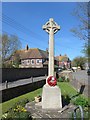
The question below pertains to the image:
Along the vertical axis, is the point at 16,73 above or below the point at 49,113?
above

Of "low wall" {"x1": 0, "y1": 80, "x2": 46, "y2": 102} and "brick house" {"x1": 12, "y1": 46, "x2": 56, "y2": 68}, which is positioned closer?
"low wall" {"x1": 0, "y1": 80, "x2": 46, "y2": 102}

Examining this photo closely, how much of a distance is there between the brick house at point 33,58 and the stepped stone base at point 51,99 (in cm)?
6347

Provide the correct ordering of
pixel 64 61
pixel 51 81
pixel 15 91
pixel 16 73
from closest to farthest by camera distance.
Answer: pixel 51 81 → pixel 15 91 → pixel 16 73 → pixel 64 61

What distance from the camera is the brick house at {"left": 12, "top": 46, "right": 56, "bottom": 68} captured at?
7394 cm

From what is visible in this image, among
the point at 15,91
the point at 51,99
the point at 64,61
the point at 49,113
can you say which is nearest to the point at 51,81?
the point at 51,99

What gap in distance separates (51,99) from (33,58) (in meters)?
65.5

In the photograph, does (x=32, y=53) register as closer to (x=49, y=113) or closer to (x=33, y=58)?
(x=33, y=58)

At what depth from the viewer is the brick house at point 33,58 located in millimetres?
73938

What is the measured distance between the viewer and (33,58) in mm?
74938

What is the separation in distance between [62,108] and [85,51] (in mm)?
13088

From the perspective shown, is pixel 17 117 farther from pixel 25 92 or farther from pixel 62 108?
pixel 25 92

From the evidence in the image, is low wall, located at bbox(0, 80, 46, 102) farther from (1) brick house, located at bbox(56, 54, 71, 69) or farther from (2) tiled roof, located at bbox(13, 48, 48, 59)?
(1) brick house, located at bbox(56, 54, 71, 69)

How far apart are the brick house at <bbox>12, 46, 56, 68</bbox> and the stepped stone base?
63471 mm

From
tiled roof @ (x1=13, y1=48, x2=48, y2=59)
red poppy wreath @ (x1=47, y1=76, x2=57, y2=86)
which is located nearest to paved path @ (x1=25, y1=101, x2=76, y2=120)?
red poppy wreath @ (x1=47, y1=76, x2=57, y2=86)
